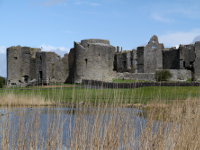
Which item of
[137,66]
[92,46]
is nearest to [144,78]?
[137,66]

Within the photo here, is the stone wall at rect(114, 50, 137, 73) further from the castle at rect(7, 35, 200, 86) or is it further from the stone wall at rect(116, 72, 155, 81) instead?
the stone wall at rect(116, 72, 155, 81)

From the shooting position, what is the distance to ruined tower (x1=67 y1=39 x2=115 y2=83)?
1425 inches

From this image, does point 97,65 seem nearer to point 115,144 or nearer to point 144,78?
point 144,78

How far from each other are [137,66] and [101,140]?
3449cm

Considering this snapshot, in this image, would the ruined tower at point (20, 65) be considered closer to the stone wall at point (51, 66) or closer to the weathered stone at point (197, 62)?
the stone wall at point (51, 66)

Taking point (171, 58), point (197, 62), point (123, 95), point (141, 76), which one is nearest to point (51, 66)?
point (141, 76)

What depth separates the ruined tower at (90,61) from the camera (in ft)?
119

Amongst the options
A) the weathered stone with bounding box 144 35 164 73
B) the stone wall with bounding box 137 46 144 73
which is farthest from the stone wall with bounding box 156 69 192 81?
the stone wall with bounding box 137 46 144 73

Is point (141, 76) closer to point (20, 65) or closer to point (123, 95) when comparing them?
point (20, 65)

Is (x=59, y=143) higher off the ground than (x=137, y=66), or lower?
lower

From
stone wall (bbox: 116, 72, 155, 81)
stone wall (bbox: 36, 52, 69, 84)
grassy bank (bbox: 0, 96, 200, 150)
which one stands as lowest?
grassy bank (bbox: 0, 96, 200, 150)

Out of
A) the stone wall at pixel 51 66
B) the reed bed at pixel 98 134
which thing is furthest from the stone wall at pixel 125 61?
the reed bed at pixel 98 134

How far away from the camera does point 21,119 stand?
6.79m

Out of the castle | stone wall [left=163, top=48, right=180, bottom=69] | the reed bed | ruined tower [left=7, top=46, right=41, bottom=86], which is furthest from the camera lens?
stone wall [left=163, top=48, right=180, bottom=69]
